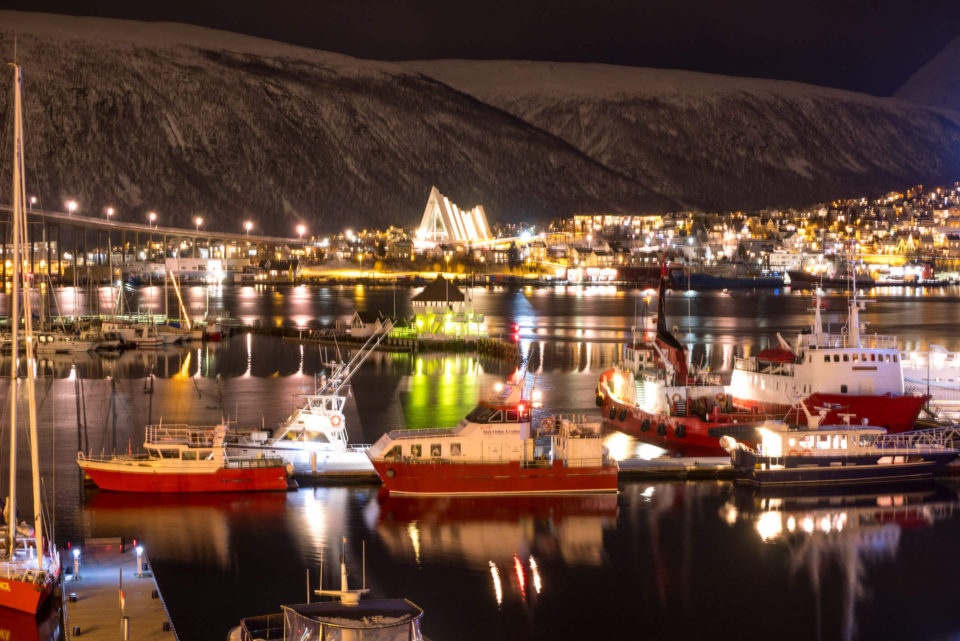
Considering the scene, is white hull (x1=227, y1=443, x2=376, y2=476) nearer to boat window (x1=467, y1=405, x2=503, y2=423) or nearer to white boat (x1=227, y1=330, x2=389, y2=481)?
white boat (x1=227, y1=330, x2=389, y2=481)

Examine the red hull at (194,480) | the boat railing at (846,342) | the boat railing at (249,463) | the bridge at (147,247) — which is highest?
the bridge at (147,247)

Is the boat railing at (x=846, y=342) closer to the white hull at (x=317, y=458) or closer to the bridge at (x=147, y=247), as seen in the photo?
the white hull at (x=317, y=458)

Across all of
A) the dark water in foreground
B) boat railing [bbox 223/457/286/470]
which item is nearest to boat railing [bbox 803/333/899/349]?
the dark water in foreground

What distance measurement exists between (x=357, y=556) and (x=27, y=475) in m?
4.13

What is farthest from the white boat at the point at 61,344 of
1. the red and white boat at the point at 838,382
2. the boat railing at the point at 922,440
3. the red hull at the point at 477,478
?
the boat railing at the point at 922,440

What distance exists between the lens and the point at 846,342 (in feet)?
45.1

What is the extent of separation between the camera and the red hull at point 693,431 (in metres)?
12.6

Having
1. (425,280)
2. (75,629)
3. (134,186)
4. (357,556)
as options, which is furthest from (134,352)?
(134,186)

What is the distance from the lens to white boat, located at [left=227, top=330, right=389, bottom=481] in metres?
11.0

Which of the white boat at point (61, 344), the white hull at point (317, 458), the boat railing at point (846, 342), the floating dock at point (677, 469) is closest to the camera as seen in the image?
the white hull at point (317, 458)

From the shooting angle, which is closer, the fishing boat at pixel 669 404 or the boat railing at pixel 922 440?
the boat railing at pixel 922 440

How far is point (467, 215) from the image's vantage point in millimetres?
79562

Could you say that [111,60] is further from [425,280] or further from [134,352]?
[134,352]

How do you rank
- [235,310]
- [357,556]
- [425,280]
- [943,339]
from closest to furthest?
[357,556] → [943,339] → [235,310] → [425,280]
